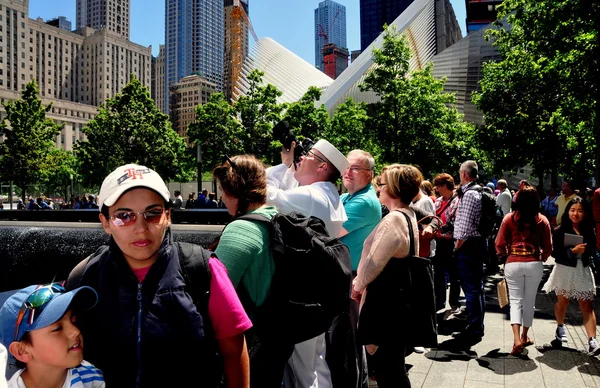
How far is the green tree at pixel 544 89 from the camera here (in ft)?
32.6

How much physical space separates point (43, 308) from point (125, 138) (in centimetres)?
3680

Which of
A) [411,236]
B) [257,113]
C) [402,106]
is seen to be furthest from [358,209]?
[257,113]

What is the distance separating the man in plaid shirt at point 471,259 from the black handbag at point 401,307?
2.67 meters

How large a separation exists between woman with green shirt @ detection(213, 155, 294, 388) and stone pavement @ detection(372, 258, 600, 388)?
2.63 m

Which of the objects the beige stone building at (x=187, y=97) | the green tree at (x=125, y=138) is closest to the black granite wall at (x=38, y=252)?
the green tree at (x=125, y=138)

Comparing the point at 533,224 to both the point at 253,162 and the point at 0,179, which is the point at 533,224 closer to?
the point at 253,162

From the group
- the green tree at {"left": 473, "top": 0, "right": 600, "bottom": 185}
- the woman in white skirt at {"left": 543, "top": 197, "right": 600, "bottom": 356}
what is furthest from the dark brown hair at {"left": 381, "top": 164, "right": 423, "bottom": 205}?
the green tree at {"left": 473, "top": 0, "right": 600, "bottom": 185}

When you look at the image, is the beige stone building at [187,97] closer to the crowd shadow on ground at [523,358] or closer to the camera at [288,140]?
the crowd shadow on ground at [523,358]

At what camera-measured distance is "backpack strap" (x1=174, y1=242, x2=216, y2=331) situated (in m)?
1.76

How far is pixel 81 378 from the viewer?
1683 millimetres

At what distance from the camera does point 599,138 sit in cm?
954

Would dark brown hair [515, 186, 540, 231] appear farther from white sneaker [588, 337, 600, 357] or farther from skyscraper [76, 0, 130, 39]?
skyscraper [76, 0, 130, 39]

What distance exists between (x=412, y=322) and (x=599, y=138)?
27.4 ft

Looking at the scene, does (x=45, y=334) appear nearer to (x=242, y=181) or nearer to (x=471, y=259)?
(x=242, y=181)
